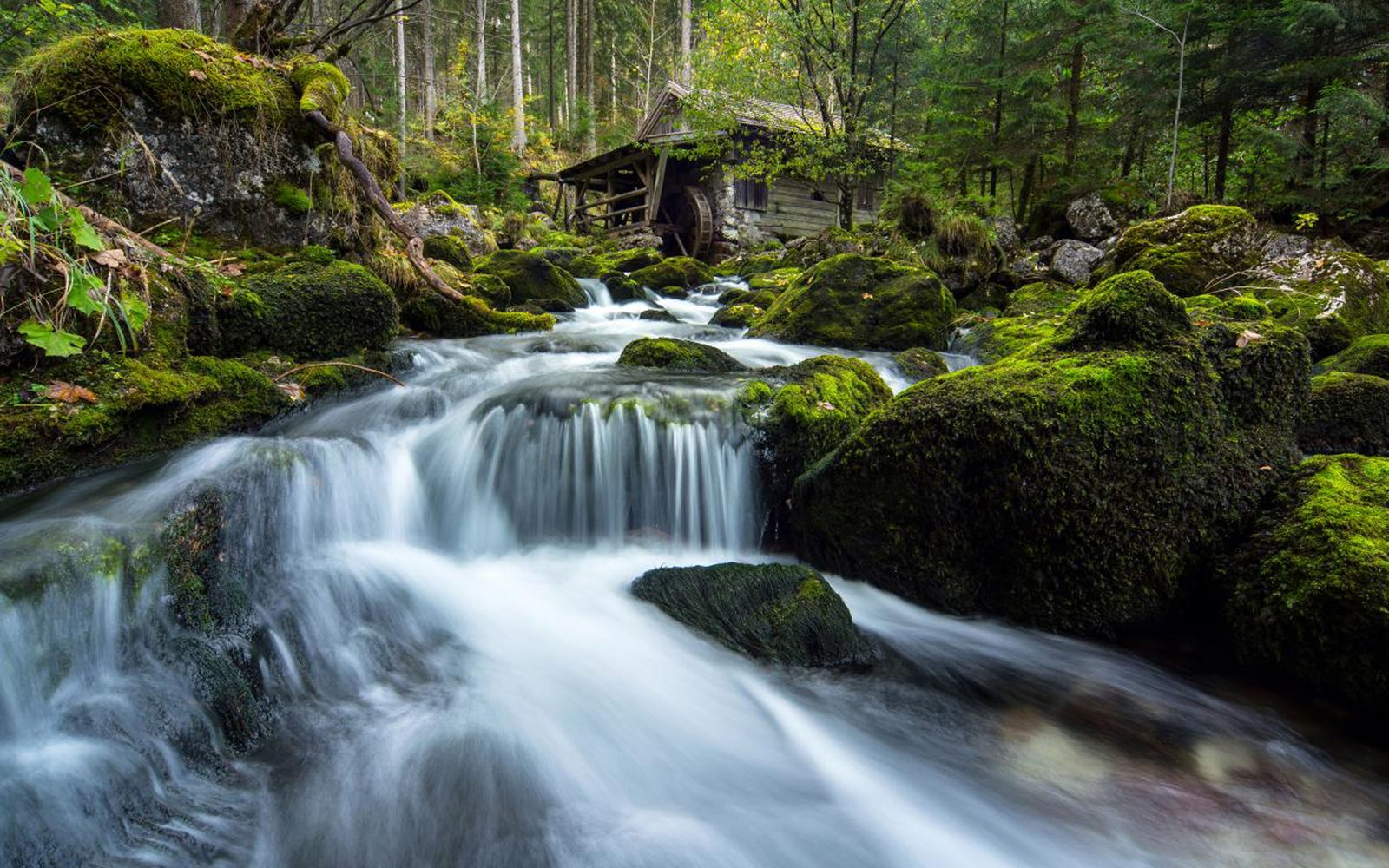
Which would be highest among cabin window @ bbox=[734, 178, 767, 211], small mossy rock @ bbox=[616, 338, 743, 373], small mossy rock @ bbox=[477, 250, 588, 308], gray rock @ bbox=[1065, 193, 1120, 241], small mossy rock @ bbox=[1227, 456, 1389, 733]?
cabin window @ bbox=[734, 178, 767, 211]

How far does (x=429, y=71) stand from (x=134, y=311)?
26.6m

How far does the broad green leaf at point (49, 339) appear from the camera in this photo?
9.27 ft

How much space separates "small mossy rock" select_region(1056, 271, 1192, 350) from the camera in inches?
135

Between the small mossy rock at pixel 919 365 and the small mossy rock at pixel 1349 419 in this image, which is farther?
the small mossy rock at pixel 919 365

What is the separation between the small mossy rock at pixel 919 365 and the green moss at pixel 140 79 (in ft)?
21.8

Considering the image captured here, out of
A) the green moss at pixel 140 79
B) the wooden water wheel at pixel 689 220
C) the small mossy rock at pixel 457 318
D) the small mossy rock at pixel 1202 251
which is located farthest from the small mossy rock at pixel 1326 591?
the wooden water wheel at pixel 689 220

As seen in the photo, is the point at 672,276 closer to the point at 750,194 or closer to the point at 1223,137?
the point at 750,194

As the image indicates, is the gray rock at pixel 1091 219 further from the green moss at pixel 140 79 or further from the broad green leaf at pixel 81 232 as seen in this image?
the broad green leaf at pixel 81 232

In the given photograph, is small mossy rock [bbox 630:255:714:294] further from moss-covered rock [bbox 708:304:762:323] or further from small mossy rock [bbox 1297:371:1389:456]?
small mossy rock [bbox 1297:371:1389:456]

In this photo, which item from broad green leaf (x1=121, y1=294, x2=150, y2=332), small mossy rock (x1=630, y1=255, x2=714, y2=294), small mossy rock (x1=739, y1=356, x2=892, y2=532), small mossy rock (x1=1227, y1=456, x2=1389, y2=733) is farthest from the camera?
small mossy rock (x1=630, y1=255, x2=714, y2=294)

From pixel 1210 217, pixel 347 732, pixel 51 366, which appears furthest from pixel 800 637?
pixel 1210 217

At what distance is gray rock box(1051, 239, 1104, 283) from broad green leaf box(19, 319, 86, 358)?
11994 millimetres

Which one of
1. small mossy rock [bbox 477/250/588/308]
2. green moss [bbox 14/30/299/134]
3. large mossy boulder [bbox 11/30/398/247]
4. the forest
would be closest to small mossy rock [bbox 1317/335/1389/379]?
the forest

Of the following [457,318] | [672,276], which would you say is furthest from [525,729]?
[672,276]
